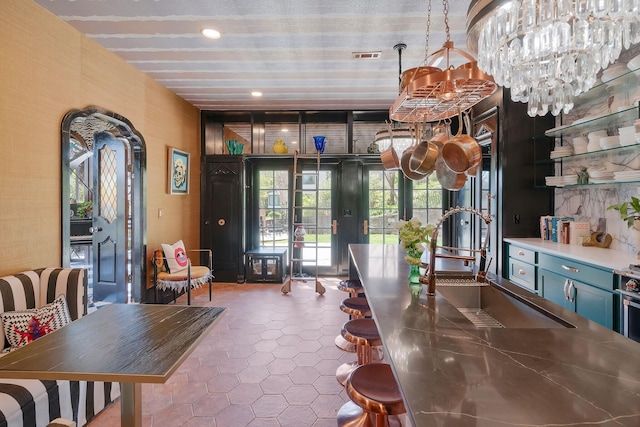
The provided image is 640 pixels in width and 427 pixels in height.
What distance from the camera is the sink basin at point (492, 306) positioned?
1579mm

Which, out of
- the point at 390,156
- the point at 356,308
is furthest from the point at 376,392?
the point at 390,156

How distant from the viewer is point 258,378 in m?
2.68

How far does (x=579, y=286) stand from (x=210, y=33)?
3.73 meters

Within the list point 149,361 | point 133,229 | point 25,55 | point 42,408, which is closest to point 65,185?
point 25,55

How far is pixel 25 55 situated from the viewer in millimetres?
2572

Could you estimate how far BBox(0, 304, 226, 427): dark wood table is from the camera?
1.24 meters

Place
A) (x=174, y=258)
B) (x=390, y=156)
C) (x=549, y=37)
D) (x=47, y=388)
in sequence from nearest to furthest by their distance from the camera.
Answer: (x=549, y=37)
(x=47, y=388)
(x=390, y=156)
(x=174, y=258)

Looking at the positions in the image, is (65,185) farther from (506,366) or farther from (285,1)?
(506,366)

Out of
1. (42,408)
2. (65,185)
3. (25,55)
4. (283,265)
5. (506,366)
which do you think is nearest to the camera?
(506,366)

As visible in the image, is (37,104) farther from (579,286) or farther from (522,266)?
(522,266)

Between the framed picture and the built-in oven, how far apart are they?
4853 millimetres

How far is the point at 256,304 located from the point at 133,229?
1783mm

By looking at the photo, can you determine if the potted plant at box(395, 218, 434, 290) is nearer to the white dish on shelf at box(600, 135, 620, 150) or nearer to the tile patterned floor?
the tile patterned floor

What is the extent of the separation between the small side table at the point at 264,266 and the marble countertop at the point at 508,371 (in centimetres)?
438
